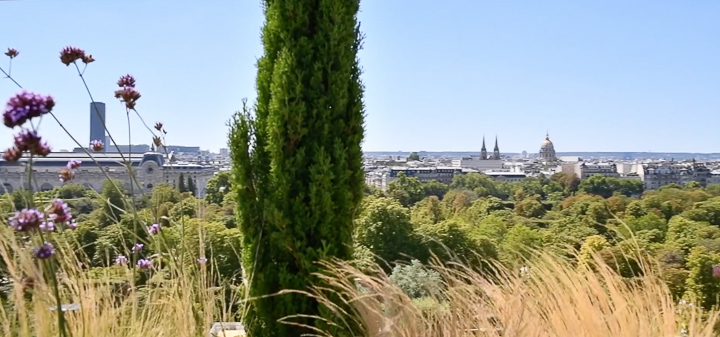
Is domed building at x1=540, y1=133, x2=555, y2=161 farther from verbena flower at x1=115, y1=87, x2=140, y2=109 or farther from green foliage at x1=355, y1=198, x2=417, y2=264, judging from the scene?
verbena flower at x1=115, y1=87, x2=140, y2=109

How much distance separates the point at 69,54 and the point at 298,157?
925mm

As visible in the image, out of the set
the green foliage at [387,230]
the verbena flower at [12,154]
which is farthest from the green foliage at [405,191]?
the verbena flower at [12,154]

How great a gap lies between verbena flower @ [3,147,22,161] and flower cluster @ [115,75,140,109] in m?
0.71

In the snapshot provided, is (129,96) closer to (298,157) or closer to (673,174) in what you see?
(298,157)

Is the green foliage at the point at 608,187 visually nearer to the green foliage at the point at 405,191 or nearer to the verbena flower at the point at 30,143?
the green foliage at the point at 405,191

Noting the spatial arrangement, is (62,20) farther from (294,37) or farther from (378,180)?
(378,180)

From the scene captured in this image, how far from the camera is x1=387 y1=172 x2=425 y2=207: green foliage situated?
A: 26527 millimetres

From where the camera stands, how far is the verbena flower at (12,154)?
1235 millimetres

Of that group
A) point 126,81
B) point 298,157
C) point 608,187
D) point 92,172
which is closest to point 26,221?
point 126,81

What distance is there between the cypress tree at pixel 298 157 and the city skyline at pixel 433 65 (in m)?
0.15

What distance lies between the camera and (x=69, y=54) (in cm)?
196

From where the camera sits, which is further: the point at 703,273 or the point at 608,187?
the point at 608,187

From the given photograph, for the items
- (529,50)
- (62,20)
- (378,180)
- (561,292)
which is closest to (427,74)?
(529,50)

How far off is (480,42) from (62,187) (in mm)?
10911
